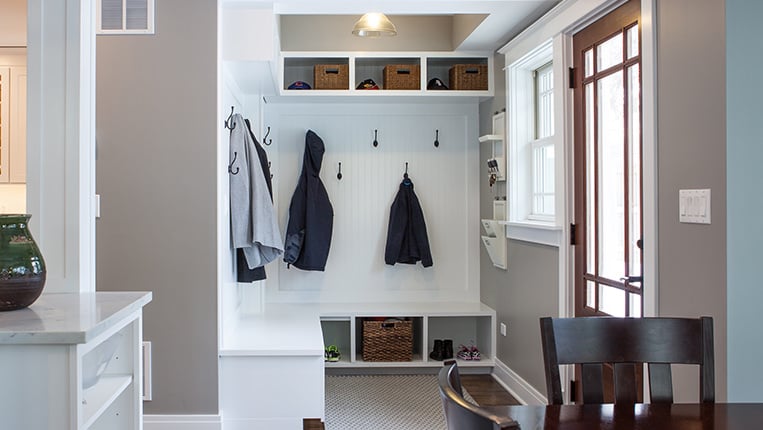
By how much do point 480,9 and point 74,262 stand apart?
2.43 metres

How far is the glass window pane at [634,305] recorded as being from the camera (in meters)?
2.70

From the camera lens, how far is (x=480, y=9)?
3.54m

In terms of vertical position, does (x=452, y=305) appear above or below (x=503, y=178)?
below

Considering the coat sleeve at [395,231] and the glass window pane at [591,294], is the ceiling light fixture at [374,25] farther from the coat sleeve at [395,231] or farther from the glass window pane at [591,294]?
the glass window pane at [591,294]

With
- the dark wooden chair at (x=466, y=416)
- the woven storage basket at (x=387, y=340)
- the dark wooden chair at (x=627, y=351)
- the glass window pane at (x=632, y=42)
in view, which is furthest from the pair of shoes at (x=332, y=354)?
the dark wooden chair at (x=466, y=416)

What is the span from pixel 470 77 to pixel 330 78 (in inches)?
38.3

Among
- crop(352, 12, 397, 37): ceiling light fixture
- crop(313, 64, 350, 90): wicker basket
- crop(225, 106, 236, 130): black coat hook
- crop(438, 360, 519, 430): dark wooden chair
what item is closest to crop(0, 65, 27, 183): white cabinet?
crop(225, 106, 236, 130): black coat hook

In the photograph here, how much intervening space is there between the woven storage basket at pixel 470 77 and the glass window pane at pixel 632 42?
1.88 metres

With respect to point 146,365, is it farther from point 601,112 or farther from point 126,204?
point 601,112

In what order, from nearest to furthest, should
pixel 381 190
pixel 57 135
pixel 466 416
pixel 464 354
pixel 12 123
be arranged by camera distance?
pixel 466 416 < pixel 57 135 < pixel 12 123 < pixel 464 354 < pixel 381 190

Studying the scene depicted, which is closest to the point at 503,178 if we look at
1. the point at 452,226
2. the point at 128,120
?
the point at 452,226

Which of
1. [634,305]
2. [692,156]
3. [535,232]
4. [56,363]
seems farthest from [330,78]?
[56,363]

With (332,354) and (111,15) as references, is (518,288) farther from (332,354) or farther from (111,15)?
(111,15)

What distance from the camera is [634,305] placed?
274 cm
